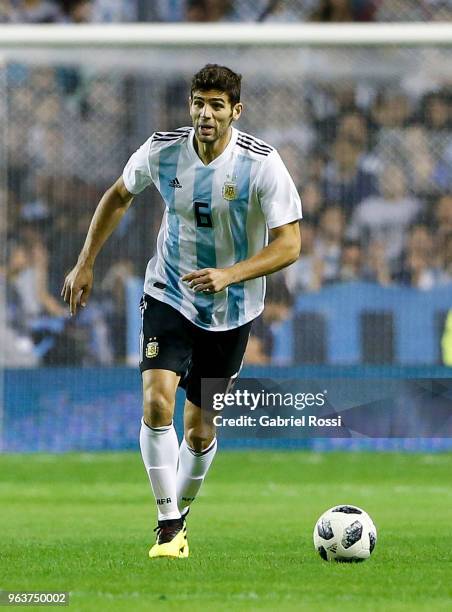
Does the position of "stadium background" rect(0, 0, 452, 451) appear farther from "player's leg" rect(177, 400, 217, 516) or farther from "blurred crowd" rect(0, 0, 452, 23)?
"player's leg" rect(177, 400, 217, 516)

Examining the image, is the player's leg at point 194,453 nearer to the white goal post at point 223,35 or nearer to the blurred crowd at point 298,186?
the white goal post at point 223,35

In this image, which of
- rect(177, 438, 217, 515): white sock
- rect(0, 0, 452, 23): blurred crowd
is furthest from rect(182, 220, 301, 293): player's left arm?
rect(0, 0, 452, 23): blurred crowd

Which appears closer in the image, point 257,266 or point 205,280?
point 205,280

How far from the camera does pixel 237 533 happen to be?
8.18m

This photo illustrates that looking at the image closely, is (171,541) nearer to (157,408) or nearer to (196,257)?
(157,408)

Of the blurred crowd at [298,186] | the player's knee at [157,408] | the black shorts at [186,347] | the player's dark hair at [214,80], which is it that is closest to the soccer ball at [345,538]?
the player's knee at [157,408]

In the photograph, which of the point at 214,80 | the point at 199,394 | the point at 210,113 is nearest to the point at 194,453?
the point at 199,394

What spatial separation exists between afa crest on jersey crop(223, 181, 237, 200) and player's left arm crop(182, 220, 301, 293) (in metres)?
0.32

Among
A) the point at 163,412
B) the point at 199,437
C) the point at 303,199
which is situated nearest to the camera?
the point at 163,412

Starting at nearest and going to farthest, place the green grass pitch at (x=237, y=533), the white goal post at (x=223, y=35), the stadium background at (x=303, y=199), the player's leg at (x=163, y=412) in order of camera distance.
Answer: the green grass pitch at (x=237, y=533)
the player's leg at (x=163, y=412)
the white goal post at (x=223, y=35)
the stadium background at (x=303, y=199)

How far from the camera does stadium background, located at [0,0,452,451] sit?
556 inches

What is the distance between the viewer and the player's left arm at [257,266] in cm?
648

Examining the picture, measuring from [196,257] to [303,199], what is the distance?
7.40m

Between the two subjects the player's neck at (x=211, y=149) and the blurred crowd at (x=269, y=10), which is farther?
the blurred crowd at (x=269, y=10)
